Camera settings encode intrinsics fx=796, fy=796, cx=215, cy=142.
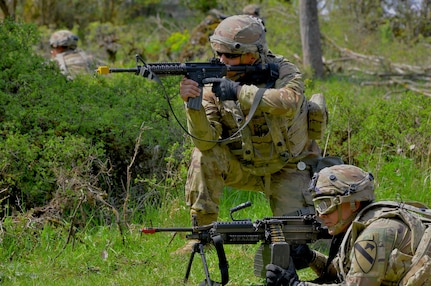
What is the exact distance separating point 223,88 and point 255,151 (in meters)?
0.64

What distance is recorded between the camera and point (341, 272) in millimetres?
4211

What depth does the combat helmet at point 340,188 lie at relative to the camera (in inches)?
164

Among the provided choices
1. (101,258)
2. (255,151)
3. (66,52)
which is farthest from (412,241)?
(66,52)

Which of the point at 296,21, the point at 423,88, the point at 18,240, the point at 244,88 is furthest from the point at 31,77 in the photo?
the point at 296,21

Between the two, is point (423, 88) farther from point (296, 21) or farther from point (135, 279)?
point (135, 279)

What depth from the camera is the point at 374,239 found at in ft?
12.8

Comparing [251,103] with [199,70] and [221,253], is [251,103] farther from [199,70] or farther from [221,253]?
[221,253]

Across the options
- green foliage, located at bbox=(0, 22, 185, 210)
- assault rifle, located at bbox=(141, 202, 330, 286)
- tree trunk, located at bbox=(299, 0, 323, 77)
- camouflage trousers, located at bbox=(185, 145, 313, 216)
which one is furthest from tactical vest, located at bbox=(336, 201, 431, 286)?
tree trunk, located at bbox=(299, 0, 323, 77)

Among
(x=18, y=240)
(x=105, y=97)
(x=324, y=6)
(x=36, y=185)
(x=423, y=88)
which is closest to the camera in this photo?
(x=18, y=240)

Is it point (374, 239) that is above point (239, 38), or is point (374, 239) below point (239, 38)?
below

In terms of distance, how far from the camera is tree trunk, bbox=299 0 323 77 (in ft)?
45.0

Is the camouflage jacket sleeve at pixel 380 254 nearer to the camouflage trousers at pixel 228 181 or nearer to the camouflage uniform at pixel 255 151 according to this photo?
the camouflage uniform at pixel 255 151

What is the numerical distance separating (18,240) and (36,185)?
74 centimetres

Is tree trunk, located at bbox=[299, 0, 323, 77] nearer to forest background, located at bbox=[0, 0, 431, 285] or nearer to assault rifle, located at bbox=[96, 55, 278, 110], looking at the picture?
forest background, located at bbox=[0, 0, 431, 285]
